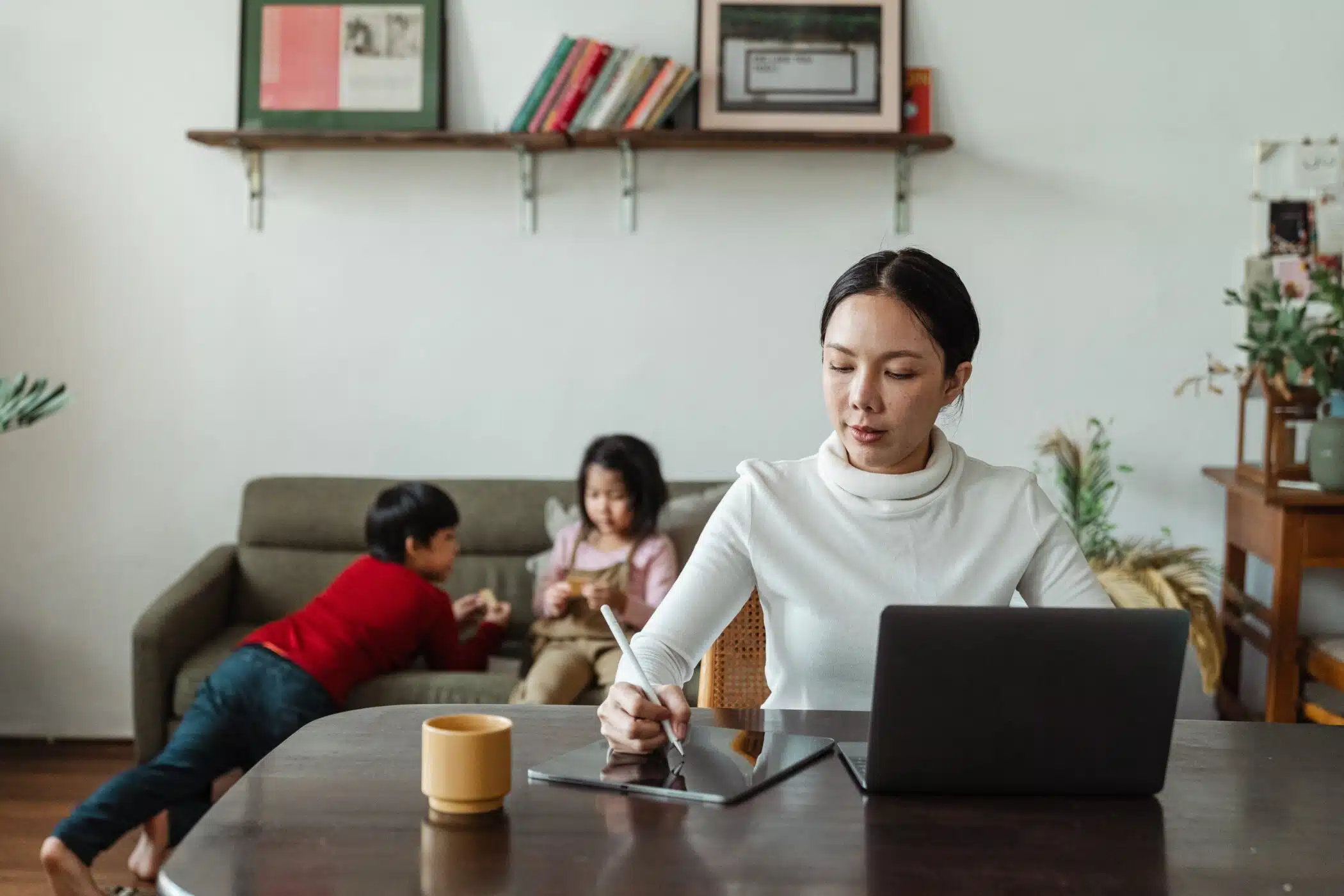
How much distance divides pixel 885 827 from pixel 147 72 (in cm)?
314

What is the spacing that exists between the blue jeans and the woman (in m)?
1.05

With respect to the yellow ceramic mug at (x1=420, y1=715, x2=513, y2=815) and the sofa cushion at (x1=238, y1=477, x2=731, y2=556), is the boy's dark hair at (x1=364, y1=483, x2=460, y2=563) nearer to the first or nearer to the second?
the sofa cushion at (x1=238, y1=477, x2=731, y2=556)

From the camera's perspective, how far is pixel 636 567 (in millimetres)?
3020

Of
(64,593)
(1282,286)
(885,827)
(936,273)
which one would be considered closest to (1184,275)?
(1282,286)

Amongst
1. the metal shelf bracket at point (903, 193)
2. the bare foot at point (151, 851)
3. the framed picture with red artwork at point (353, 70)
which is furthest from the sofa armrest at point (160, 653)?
the metal shelf bracket at point (903, 193)

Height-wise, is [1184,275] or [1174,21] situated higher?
[1174,21]

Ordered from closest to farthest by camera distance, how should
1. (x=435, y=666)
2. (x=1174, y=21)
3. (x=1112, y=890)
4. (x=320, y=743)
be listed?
(x=1112, y=890)
(x=320, y=743)
(x=435, y=666)
(x=1174, y=21)

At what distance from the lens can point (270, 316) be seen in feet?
11.6

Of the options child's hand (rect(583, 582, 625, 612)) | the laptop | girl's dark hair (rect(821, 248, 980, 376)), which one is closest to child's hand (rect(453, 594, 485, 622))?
child's hand (rect(583, 582, 625, 612))

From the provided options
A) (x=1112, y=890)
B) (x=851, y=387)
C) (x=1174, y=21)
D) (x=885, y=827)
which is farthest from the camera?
(x=1174, y=21)

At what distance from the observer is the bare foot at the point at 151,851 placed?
101 inches

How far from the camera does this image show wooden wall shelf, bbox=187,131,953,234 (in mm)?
3266

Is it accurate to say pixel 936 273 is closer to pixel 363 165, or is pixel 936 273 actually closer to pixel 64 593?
pixel 363 165

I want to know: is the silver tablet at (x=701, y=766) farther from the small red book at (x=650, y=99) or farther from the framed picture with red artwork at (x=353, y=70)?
the framed picture with red artwork at (x=353, y=70)
